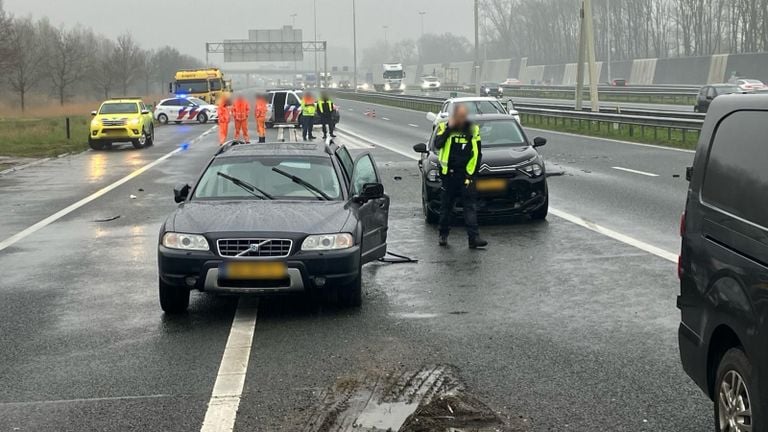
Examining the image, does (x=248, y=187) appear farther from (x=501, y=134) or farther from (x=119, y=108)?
(x=119, y=108)

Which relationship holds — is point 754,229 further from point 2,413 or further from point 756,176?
point 2,413

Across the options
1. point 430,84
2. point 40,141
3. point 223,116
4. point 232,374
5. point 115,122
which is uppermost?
point 430,84

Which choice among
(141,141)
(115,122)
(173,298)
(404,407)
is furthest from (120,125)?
(404,407)

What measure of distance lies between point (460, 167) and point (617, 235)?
2.23m

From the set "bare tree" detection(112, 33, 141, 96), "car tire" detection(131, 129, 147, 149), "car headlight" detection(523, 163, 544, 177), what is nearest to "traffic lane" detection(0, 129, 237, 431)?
"car headlight" detection(523, 163, 544, 177)

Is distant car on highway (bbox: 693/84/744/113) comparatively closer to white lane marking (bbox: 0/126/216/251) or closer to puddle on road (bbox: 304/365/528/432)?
white lane marking (bbox: 0/126/216/251)

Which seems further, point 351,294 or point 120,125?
point 120,125

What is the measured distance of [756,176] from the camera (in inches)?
167

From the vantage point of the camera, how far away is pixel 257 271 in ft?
24.8

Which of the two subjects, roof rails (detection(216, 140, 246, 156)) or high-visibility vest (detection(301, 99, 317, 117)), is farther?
high-visibility vest (detection(301, 99, 317, 117))

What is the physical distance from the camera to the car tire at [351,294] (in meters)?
7.99

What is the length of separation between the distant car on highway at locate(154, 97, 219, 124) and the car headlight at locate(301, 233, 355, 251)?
4742 cm

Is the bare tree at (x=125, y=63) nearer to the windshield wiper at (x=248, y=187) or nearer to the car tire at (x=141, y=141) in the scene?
the car tire at (x=141, y=141)

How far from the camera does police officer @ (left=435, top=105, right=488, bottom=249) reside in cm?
1133
